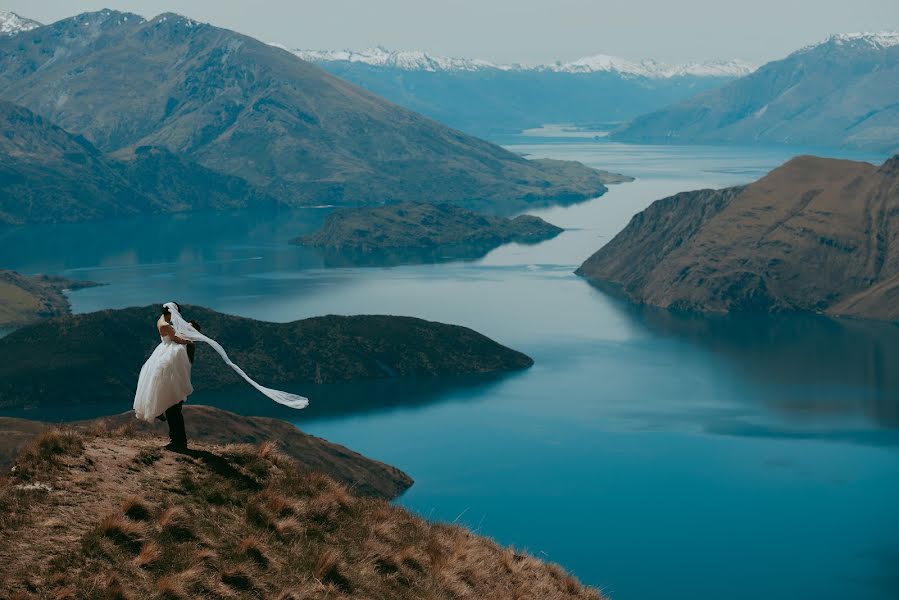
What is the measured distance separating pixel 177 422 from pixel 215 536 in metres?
4.65

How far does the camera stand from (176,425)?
38.7m

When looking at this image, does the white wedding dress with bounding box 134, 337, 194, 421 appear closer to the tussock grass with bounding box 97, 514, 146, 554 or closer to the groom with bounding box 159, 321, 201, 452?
the groom with bounding box 159, 321, 201, 452

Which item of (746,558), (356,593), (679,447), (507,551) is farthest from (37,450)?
(679,447)

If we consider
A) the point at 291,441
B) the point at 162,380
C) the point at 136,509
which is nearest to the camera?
the point at 136,509

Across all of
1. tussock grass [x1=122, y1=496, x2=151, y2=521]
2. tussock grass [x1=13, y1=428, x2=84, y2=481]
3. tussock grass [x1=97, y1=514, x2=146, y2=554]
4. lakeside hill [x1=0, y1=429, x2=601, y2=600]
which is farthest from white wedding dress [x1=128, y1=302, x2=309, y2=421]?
tussock grass [x1=97, y1=514, x2=146, y2=554]

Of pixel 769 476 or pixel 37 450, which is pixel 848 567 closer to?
pixel 769 476

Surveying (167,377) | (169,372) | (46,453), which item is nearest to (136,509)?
(46,453)

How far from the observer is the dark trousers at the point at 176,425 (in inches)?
1501

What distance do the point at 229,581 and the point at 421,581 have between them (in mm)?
6753

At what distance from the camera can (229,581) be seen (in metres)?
33.6

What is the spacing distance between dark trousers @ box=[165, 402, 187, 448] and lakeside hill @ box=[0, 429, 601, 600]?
1.47 feet

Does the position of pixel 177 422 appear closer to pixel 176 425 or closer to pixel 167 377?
pixel 176 425

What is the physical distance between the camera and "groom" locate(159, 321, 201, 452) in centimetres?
3812

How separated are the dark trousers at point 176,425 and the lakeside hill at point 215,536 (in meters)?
0.45
